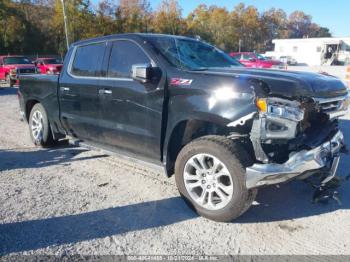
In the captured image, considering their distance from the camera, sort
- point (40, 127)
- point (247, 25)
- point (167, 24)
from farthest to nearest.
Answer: point (247, 25), point (167, 24), point (40, 127)

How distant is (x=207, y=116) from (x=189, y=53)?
1230 millimetres

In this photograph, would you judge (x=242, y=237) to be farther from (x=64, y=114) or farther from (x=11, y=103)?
(x=11, y=103)

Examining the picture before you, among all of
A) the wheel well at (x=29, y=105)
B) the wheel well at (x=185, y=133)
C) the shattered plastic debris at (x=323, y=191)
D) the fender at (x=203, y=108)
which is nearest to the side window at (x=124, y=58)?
the fender at (x=203, y=108)

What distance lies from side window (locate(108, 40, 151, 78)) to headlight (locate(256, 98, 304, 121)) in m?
1.55

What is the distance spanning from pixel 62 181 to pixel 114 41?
199 cm

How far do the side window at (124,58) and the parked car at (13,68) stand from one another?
632 inches

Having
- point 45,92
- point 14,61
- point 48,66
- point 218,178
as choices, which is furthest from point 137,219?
point 48,66

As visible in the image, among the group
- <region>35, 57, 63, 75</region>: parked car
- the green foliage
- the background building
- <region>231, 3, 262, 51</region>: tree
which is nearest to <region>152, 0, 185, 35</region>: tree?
the green foliage

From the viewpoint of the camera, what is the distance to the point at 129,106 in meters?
4.35

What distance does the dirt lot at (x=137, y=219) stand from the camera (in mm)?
3250

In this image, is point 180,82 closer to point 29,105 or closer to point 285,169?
point 285,169

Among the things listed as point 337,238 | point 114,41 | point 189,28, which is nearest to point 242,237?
point 337,238

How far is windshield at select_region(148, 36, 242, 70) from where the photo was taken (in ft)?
13.8

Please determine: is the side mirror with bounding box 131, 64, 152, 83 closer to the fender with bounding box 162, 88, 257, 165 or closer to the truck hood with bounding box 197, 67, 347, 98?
the fender with bounding box 162, 88, 257, 165
